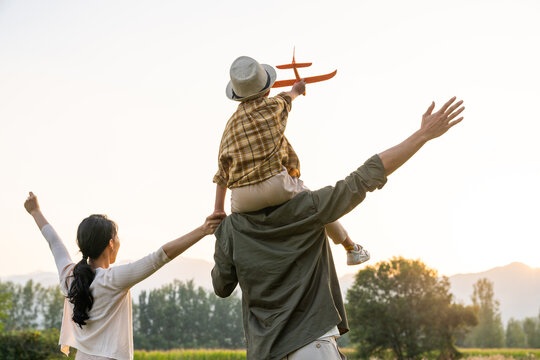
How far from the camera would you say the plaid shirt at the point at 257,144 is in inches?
127

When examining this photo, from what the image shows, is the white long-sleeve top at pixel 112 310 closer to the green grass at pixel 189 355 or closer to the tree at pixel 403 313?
the green grass at pixel 189 355

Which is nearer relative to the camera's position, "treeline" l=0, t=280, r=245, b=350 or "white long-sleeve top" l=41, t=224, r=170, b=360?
"white long-sleeve top" l=41, t=224, r=170, b=360

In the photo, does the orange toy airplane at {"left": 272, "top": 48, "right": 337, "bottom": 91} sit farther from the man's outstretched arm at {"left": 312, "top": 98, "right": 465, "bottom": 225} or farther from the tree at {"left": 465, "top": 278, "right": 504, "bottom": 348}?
the tree at {"left": 465, "top": 278, "right": 504, "bottom": 348}

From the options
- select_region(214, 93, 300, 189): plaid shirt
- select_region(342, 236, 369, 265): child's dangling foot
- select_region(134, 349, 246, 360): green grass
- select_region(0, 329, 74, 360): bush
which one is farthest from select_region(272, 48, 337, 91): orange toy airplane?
select_region(134, 349, 246, 360): green grass

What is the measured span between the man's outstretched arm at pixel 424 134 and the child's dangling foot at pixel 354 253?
73 cm

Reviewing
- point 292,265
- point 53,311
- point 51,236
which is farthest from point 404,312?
point 53,311

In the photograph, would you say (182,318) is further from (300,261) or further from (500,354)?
(300,261)

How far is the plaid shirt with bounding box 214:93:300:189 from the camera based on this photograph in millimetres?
3235

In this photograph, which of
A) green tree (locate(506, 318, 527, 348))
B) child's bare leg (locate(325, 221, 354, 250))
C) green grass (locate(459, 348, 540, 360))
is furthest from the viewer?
green tree (locate(506, 318, 527, 348))

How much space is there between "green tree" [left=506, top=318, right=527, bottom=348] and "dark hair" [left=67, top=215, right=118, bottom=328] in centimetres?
6293

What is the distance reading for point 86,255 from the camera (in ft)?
12.6

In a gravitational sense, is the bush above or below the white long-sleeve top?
above

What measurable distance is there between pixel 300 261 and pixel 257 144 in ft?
2.37

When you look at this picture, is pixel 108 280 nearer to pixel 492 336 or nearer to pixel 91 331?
pixel 91 331
